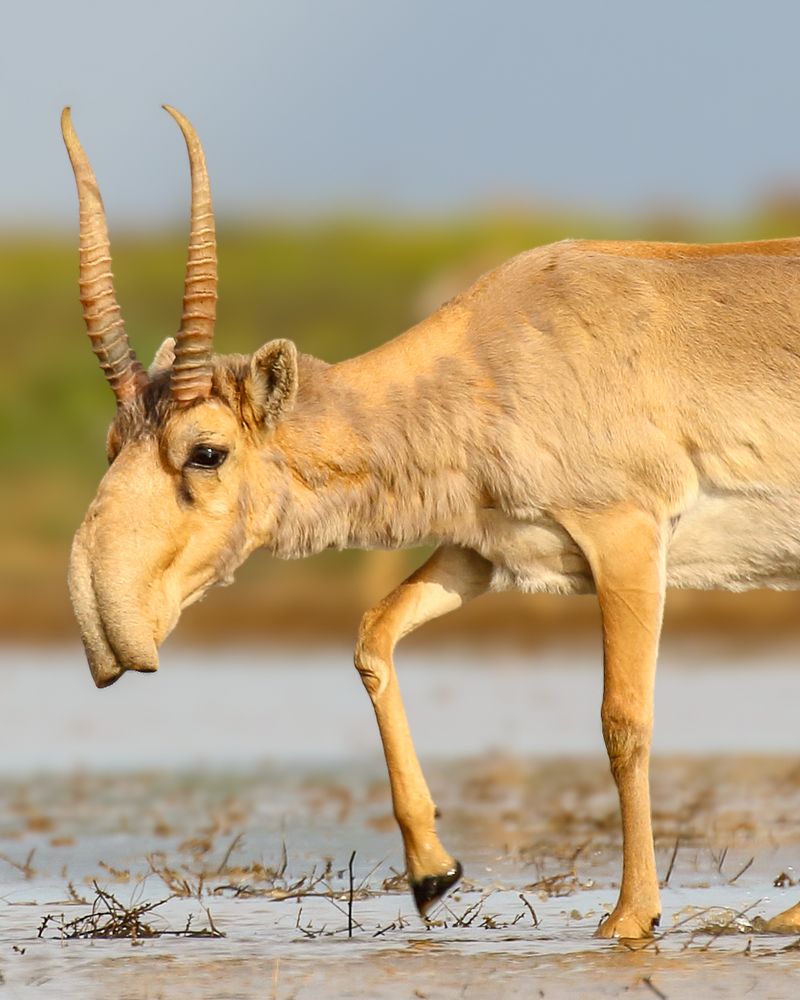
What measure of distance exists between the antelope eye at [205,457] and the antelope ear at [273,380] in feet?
0.82

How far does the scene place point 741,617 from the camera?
70.8 feet

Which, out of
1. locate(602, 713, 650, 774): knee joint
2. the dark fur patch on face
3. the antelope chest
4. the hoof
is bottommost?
the hoof

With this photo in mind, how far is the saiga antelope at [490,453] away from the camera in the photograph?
8062 millimetres

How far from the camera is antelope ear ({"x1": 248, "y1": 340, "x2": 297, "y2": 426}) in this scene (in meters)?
8.16

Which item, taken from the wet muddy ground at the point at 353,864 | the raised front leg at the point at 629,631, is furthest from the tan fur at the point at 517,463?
the wet muddy ground at the point at 353,864

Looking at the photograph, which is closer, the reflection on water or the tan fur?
the tan fur

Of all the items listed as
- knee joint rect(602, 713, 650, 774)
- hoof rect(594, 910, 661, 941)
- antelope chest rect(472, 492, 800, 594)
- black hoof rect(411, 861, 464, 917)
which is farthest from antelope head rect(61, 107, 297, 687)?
hoof rect(594, 910, 661, 941)

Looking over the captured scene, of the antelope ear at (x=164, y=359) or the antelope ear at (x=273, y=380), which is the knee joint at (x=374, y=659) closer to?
the antelope ear at (x=273, y=380)


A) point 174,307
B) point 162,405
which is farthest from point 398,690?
point 174,307

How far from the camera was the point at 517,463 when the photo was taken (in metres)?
8.29

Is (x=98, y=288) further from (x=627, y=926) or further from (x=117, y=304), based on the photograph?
(x=627, y=926)

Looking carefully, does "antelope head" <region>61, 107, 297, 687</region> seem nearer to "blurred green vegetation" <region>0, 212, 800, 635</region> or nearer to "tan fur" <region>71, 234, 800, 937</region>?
"tan fur" <region>71, 234, 800, 937</region>

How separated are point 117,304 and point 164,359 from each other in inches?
19.2

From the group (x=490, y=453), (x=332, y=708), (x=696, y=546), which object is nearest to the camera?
(x=490, y=453)
